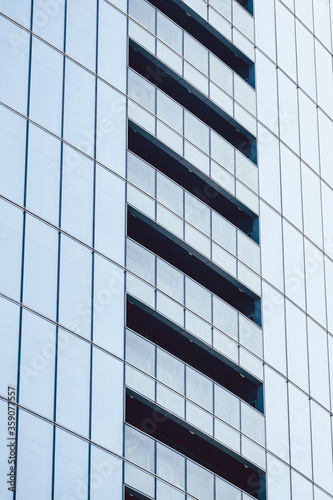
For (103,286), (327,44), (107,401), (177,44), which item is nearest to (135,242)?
(103,286)

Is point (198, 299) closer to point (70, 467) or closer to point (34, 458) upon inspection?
point (70, 467)

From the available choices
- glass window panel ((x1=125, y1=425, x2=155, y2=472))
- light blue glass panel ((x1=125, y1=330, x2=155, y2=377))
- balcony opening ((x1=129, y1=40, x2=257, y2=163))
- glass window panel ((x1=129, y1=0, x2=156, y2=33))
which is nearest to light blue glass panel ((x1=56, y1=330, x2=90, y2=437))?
glass window panel ((x1=125, y1=425, x2=155, y2=472))

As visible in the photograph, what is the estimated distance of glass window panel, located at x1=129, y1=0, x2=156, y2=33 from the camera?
49188 millimetres

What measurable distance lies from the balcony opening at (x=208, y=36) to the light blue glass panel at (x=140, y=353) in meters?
13.7

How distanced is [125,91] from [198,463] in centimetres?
1173

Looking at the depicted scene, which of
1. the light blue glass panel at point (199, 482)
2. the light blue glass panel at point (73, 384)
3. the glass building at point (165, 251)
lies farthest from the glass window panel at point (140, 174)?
the light blue glass panel at point (199, 482)

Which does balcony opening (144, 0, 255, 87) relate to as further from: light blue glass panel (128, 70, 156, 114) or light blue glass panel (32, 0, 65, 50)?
light blue glass panel (32, 0, 65, 50)

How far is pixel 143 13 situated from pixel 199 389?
1229 cm

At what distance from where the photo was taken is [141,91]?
1898 inches

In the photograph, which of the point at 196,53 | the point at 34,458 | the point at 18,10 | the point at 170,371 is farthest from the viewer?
the point at 196,53

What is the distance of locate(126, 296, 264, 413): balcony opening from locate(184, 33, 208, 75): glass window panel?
954 cm

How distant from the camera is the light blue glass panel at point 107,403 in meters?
41.4

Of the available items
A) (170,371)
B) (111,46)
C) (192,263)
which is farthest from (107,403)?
(111,46)

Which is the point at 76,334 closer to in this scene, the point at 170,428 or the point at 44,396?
the point at 44,396
